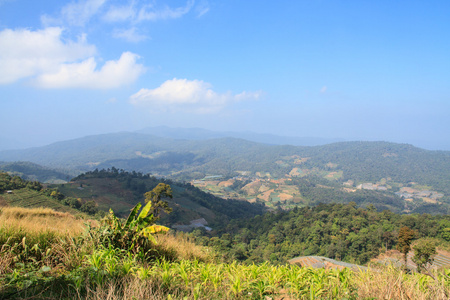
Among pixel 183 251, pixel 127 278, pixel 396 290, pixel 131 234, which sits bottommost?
pixel 183 251

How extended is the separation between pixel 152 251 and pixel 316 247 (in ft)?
116

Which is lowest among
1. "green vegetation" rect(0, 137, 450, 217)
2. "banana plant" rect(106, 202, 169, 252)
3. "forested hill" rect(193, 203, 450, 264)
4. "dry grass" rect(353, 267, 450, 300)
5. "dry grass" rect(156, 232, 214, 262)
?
"green vegetation" rect(0, 137, 450, 217)

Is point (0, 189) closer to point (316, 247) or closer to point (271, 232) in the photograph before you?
point (271, 232)

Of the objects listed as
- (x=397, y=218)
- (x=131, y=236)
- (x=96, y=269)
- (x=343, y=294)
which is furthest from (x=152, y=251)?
(x=397, y=218)

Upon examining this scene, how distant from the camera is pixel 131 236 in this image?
3848mm

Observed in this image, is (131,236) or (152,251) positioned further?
(152,251)

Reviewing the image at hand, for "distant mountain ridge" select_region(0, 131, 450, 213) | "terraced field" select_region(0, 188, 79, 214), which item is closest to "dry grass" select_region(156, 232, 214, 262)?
"terraced field" select_region(0, 188, 79, 214)

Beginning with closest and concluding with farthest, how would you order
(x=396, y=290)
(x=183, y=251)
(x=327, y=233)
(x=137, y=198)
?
(x=396, y=290), (x=183, y=251), (x=327, y=233), (x=137, y=198)

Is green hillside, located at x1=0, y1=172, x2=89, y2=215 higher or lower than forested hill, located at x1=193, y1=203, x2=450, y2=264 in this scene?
higher

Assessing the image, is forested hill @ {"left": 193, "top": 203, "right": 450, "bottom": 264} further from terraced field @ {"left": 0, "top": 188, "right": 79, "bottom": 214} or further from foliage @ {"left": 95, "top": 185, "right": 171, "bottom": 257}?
foliage @ {"left": 95, "top": 185, "right": 171, "bottom": 257}

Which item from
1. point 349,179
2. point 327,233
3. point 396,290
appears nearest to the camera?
point 396,290

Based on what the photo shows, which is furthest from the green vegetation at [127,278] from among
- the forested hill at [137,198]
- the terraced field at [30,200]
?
the forested hill at [137,198]

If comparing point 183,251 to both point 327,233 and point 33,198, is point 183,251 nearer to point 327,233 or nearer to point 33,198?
point 33,198

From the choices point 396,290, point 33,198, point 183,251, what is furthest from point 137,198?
point 396,290
